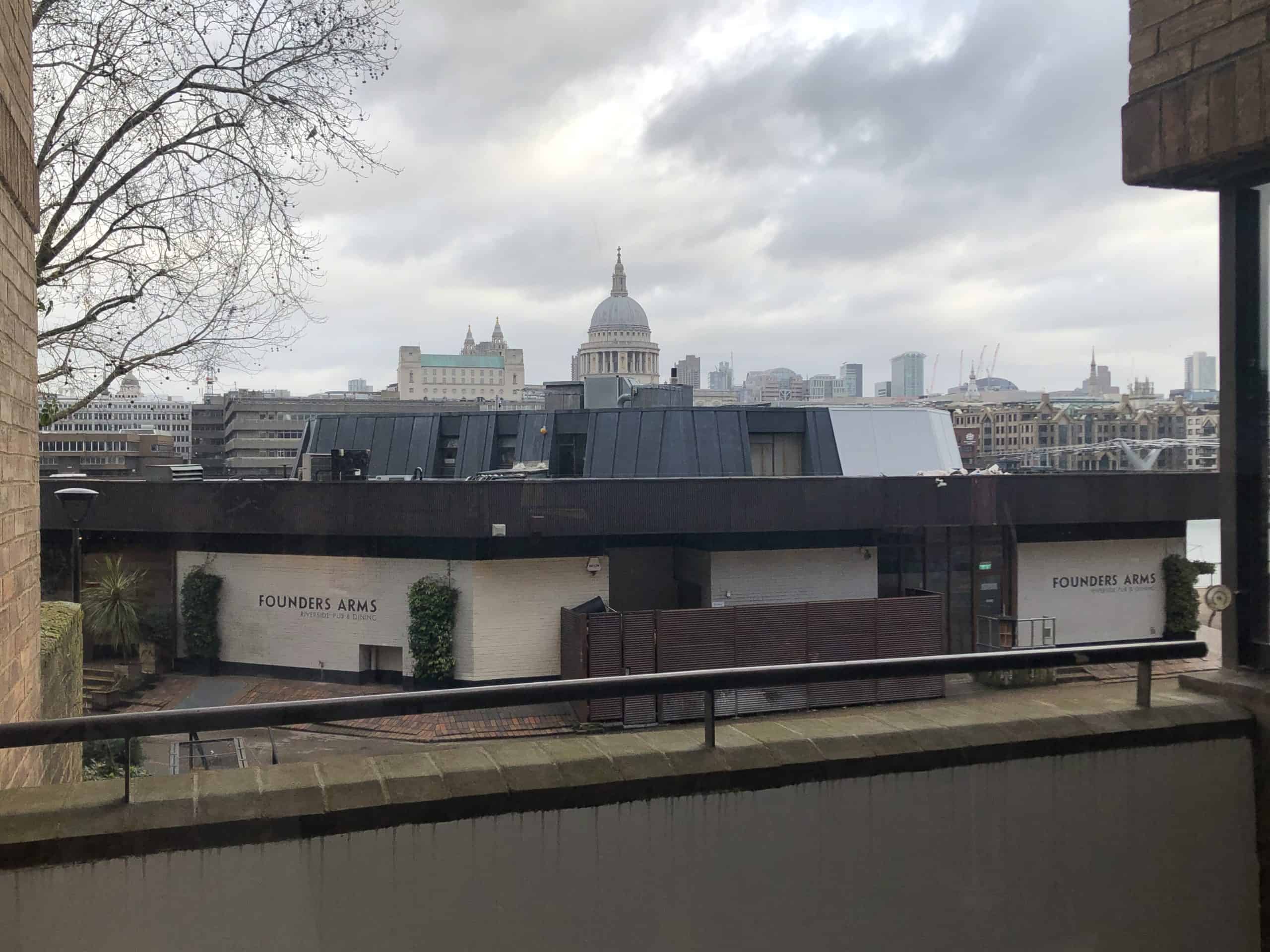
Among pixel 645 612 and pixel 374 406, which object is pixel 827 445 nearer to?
pixel 645 612

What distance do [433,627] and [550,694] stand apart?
14.4 m

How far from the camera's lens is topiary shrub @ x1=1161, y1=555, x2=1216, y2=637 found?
4.61 meters

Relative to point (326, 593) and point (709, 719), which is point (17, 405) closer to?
point (709, 719)

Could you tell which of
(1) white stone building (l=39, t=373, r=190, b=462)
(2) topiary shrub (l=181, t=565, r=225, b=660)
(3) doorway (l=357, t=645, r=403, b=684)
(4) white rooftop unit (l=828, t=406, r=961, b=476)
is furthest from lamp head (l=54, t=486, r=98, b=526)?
(4) white rooftop unit (l=828, t=406, r=961, b=476)

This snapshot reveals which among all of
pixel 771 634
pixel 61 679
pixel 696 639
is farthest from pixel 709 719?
pixel 771 634

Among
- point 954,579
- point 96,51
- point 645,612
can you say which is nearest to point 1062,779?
point 96,51

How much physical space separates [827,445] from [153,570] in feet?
50.9

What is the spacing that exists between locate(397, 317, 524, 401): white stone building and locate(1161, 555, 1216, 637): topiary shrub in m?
110

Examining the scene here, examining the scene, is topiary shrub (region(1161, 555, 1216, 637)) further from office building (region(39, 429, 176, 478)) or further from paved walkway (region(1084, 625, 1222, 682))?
office building (region(39, 429, 176, 478))

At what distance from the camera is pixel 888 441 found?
82.7 ft

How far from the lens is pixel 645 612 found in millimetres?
14352

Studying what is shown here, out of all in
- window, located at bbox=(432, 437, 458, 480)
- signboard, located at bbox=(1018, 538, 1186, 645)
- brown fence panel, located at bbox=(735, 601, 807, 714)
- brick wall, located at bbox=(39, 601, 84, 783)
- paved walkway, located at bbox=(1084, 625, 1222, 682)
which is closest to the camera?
paved walkway, located at bbox=(1084, 625, 1222, 682)

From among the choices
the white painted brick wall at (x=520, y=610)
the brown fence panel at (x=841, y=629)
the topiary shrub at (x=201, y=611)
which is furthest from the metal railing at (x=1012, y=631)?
the topiary shrub at (x=201, y=611)

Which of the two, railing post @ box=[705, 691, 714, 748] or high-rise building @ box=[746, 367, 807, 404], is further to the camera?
high-rise building @ box=[746, 367, 807, 404]
